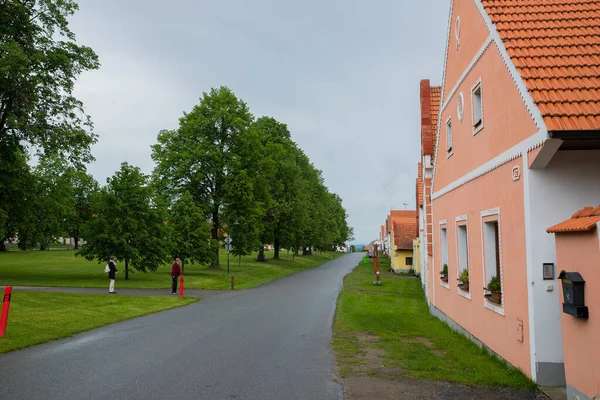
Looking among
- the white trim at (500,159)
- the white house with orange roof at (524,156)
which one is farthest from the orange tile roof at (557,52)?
the white trim at (500,159)

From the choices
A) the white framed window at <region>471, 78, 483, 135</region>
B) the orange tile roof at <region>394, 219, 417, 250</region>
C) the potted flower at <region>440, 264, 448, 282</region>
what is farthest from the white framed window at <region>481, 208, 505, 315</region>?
the orange tile roof at <region>394, 219, 417, 250</region>

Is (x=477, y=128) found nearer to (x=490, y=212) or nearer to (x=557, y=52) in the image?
(x=490, y=212)

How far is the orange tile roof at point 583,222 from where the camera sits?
528 centimetres

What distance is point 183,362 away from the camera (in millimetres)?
8500

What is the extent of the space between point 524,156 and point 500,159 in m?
1.18

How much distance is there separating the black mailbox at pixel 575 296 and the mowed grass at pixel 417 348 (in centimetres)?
190

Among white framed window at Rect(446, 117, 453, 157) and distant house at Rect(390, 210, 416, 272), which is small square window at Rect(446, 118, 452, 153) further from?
distant house at Rect(390, 210, 416, 272)

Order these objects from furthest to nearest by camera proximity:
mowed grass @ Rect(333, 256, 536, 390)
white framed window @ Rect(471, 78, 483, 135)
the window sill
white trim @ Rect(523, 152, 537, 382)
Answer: white framed window @ Rect(471, 78, 483, 135), the window sill, mowed grass @ Rect(333, 256, 536, 390), white trim @ Rect(523, 152, 537, 382)

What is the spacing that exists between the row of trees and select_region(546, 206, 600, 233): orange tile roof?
23.7m

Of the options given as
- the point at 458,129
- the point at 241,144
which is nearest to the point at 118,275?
the point at 241,144

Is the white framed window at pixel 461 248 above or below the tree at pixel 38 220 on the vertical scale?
below

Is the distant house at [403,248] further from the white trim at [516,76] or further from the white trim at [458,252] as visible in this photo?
the white trim at [516,76]

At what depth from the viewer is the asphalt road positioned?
6645 mm

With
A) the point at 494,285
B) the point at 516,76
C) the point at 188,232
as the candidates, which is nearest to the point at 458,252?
the point at 494,285
